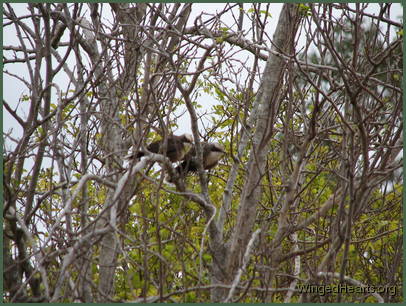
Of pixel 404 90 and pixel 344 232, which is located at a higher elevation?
pixel 404 90

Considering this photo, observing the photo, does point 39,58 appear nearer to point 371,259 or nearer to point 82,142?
point 82,142

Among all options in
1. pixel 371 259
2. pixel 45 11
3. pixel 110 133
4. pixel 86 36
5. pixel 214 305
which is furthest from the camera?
pixel 371 259

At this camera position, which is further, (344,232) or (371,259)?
(371,259)

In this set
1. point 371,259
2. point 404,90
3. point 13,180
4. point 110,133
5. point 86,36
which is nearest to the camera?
point 404,90

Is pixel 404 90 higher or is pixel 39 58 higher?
pixel 39 58

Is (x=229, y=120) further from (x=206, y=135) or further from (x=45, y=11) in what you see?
(x=45, y=11)

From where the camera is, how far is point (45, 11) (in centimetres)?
506

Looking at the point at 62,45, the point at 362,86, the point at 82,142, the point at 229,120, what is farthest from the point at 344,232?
the point at 62,45

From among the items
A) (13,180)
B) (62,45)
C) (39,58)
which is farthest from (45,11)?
(62,45)

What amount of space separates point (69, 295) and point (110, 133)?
2145mm

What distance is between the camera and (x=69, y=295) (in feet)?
12.5

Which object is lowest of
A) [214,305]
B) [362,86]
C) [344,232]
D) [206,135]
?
[214,305]

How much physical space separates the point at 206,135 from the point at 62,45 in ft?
7.65

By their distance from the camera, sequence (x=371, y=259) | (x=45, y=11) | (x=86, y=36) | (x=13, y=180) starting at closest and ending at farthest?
Result: (x=13, y=180)
(x=45, y=11)
(x=86, y=36)
(x=371, y=259)
